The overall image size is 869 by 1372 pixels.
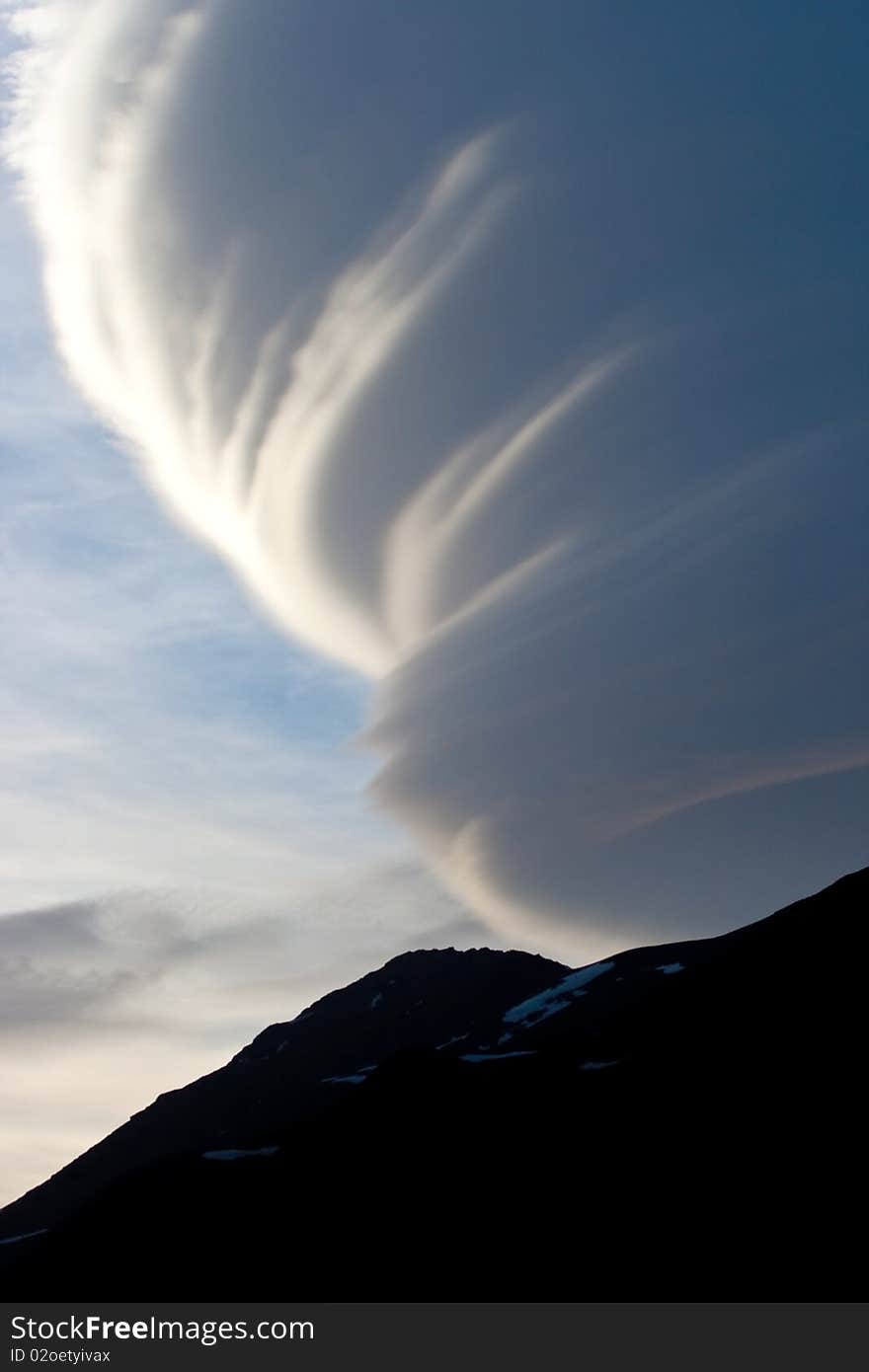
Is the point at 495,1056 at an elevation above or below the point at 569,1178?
above

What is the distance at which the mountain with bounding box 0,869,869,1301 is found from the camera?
3920 inches

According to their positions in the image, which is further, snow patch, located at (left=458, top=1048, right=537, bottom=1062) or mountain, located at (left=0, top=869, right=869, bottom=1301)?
snow patch, located at (left=458, top=1048, right=537, bottom=1062)

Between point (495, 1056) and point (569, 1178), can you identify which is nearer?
point (569, 1178)

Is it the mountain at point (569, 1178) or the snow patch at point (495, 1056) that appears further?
the snow patch at point (495, 1056)

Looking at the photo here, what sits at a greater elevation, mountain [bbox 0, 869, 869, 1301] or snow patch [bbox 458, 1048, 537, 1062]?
snow patch [bbox 458, 1048, 537, 1062]

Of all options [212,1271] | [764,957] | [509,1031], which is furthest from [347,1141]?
[509,1031]

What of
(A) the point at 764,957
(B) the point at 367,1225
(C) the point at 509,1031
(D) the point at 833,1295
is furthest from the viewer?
(C) the point at 509,1031

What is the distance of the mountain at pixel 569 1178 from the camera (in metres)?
99.6

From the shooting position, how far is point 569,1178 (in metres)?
113

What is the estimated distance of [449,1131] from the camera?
12612 centimetres

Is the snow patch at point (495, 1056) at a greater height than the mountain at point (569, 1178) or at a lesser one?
greater
